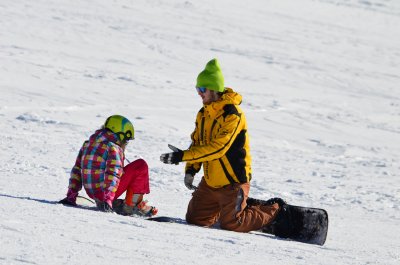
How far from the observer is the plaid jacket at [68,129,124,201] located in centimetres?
530

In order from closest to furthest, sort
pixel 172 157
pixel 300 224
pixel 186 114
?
1. pixel 172 157
2. pixel 300 224
3. pixel 186 114

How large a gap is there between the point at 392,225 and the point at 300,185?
6.38 feet

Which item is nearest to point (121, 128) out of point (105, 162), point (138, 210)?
point (105, 162)

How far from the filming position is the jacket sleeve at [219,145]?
548 cm

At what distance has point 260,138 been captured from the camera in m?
12.9

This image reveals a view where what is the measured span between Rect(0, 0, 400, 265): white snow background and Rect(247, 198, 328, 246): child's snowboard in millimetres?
184

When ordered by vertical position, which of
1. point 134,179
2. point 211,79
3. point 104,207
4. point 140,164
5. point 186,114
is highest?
point 186,114

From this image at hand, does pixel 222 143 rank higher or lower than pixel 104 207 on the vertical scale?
higher

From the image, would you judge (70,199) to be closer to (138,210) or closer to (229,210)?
(138,210)

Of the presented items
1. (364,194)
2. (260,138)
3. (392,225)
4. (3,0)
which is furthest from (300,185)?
(3,0)

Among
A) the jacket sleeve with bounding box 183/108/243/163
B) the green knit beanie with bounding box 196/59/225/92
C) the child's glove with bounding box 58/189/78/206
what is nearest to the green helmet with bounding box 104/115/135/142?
the jacket sleeve with bounding box 183/108/243/163

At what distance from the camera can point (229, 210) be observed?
5.78 metres

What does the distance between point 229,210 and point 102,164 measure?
3.56 ft

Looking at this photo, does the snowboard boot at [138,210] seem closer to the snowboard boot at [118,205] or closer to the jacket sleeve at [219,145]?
the snowboard boot at [118,205]
